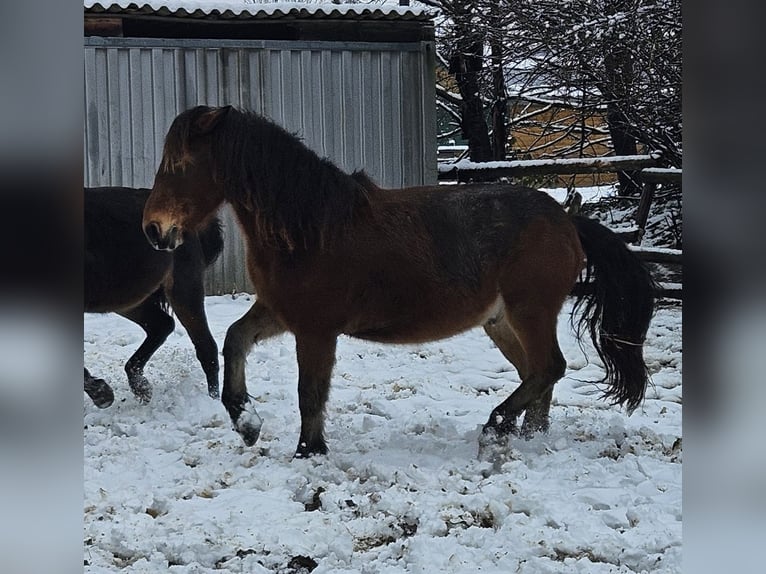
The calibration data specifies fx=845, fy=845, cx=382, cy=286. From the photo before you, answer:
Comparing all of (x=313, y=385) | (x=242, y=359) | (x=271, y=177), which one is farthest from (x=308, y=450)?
(x=271, y=177)

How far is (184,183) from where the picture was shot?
11.3 feet

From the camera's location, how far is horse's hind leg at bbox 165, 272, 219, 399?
410 cm

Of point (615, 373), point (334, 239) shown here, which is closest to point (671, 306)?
point (615, 373)

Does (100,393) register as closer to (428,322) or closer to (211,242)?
(211,242)

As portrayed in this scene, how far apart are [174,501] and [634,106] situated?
3.37 meters

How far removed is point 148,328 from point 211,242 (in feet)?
1.83

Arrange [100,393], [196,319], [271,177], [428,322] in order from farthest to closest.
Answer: [196,319], [100,393], [428,322], [271,177]

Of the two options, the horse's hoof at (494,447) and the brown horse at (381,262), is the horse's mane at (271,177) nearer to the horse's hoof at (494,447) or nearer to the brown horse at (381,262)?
the brown horse at (381,262)

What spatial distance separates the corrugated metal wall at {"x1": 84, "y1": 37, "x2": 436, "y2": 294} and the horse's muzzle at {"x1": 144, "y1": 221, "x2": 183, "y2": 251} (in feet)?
4.14

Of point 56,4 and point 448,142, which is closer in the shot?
point 56,4

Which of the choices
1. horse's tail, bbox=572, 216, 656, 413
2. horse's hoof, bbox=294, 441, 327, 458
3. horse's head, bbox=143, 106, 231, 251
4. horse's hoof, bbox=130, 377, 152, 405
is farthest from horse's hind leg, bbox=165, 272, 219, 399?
horse's tail, bbox=572, 216, 656, 413

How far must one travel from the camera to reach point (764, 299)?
137 cm

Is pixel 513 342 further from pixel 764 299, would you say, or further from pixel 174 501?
pixel 764 299

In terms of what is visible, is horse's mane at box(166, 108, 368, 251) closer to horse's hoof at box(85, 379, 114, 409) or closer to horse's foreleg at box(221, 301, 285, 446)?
horse's foreleg at box(221, 301, 285, 446)
